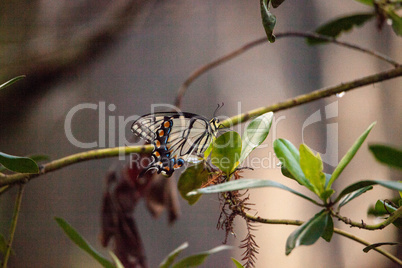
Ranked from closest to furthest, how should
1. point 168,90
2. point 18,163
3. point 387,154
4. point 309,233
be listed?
point 387,154 < point 309,233 < point 18,163 < point 168,90

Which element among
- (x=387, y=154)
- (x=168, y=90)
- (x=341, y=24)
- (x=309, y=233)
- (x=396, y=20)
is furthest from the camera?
(x=168, y=90)

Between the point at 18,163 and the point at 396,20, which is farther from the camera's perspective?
the point at 396,20

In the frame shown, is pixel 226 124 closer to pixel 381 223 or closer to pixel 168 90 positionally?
pixel 381 223

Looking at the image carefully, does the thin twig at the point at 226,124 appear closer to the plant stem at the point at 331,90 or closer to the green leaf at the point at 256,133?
the plant stem at the point at 331,90

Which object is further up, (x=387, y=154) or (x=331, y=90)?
(x=331, y=90)

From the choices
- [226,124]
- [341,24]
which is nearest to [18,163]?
[226,124]

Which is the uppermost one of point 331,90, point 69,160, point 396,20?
point 396,20
